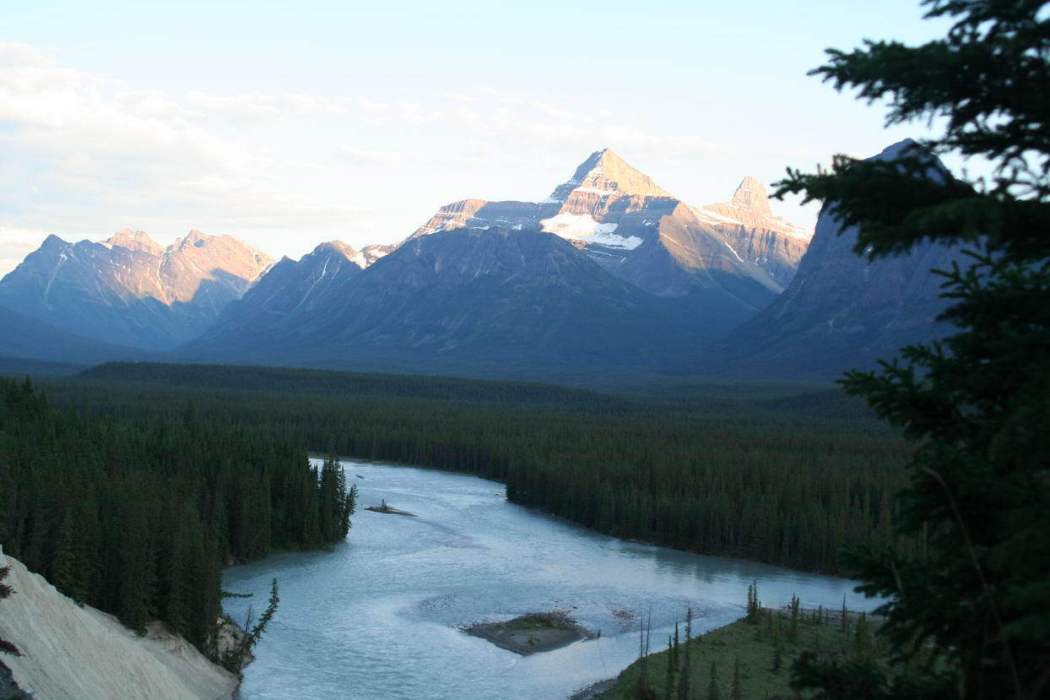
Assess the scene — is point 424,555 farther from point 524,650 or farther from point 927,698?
point 927,698

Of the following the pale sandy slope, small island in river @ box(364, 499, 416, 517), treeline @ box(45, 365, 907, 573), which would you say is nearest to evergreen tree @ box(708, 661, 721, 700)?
treeline @ box(45, 365, 907, 573)

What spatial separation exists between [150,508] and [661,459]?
66.7 metres

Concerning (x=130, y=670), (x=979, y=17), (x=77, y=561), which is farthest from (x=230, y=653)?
(x=979, y=17)

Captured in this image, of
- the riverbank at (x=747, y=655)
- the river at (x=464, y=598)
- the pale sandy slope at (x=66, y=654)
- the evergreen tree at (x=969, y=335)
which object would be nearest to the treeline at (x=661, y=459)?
the river at (x=464, y=598)

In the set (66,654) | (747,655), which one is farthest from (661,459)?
(66,654)

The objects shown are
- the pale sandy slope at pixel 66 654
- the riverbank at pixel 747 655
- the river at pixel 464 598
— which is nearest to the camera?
the pale sandy slope at pixel 66 654

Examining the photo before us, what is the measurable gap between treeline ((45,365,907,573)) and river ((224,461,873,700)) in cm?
325

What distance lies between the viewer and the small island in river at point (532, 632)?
5541 centimetres

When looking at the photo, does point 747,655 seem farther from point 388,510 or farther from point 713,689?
point 388,510

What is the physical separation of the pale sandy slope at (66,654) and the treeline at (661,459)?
90.1ft

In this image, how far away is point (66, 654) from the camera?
1369 inches

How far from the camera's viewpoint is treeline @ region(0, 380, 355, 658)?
48.0 metres

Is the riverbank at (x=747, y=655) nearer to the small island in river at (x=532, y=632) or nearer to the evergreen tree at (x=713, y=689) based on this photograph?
the evergreen tree at (x=713, y=689)

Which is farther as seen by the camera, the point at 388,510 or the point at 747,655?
the point at 388,510
